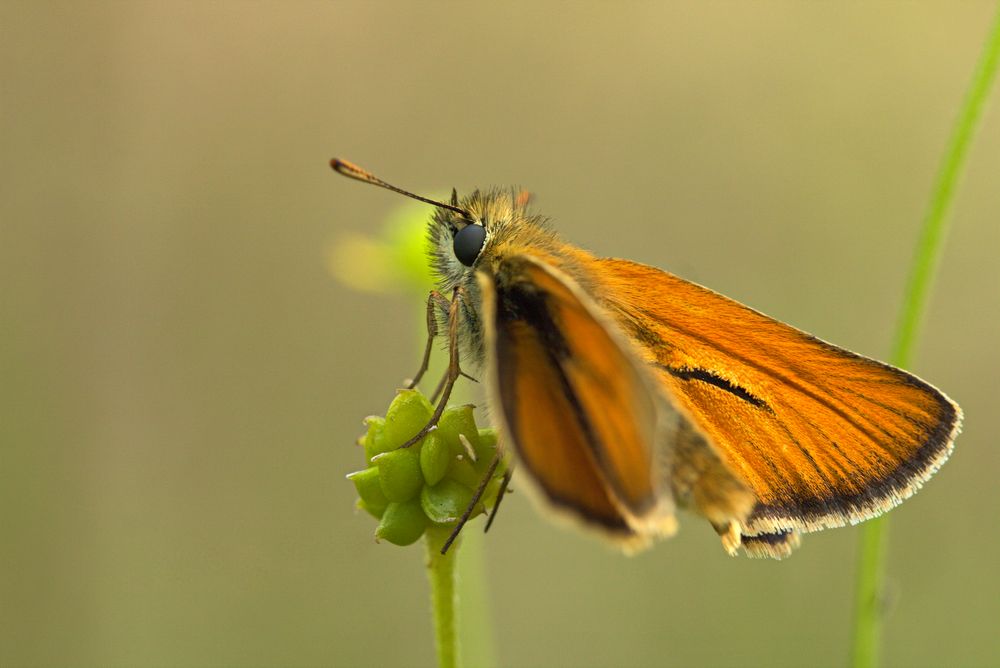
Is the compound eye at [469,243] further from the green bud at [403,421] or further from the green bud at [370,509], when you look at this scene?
the green bud at [370,509]

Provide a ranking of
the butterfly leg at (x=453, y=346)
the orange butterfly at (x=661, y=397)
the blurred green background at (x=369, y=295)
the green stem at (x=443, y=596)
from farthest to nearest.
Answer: the blurred green background at (x=369, y=295)
the butterfly leg at (x=453, y=346)
the orange butterfly at (x=661, y=397)
the green stem at (x=443, y=596)

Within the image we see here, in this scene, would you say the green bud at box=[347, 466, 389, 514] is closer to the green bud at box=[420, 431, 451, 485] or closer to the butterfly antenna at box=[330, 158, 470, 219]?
the green bud at box=[420, 431, 451, 485]

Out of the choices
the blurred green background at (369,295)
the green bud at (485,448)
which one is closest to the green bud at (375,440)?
the green bud at (485,448)

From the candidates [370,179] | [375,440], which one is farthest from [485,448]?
[370,179]

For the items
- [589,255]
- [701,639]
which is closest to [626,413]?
[589,255]

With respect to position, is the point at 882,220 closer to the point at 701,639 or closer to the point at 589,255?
the point at 701,639

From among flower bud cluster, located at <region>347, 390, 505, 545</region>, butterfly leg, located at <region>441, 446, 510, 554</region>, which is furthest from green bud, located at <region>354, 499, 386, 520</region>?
butterfly leg, located at <region>441, 446, 510, 554</region>
